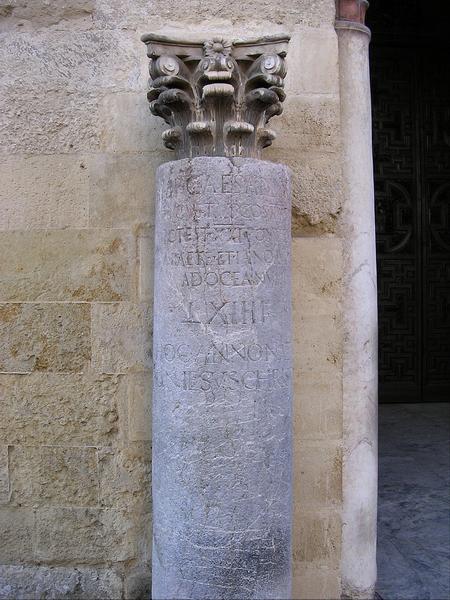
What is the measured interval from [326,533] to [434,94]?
18.0 ft

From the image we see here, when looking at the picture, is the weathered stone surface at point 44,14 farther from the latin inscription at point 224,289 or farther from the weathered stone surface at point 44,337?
the weathered stone surface at point 44,337

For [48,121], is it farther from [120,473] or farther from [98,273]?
[120,473]

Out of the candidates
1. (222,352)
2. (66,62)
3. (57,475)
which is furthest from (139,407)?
(66,62)

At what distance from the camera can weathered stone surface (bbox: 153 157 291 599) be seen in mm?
2039

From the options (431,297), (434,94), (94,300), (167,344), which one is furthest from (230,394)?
(434,94)

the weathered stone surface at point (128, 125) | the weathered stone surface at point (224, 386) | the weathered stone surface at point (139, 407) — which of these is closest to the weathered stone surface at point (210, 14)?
the weathered stone surface at point (128, 125)

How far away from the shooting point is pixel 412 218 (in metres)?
6.61

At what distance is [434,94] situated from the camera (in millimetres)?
6652

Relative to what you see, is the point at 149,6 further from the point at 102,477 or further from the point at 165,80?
the point at 102,477

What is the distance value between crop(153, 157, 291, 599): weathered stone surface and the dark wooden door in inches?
184

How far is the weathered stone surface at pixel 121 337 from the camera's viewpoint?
2.54 meters

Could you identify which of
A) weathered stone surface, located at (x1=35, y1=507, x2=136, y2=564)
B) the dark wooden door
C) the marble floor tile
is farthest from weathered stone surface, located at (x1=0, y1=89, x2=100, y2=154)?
the dark wooden door

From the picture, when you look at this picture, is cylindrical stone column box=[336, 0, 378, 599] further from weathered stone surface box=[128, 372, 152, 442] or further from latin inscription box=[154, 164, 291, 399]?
weathered stone surface box=[128, 372, 152, 442]

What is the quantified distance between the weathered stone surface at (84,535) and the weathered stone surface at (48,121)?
1506 mm
